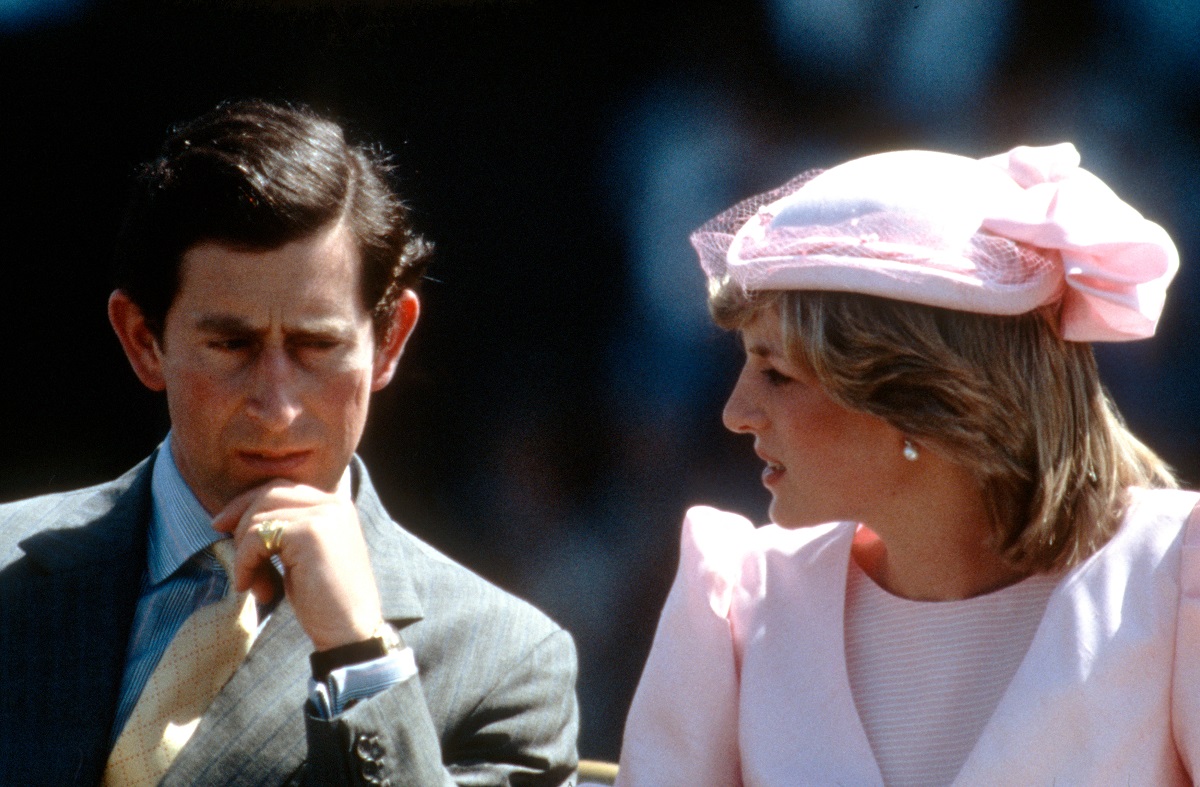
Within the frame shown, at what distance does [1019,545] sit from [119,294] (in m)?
1.52

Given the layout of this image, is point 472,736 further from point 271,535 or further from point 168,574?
point 168,574

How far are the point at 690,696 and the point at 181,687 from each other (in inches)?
30.7

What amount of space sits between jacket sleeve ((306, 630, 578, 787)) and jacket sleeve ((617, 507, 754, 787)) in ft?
0.42

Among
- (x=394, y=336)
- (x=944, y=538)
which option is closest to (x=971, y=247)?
(x=944, y=538)

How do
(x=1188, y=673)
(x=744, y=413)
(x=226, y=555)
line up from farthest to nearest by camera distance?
(x=226, y=555) → (x=744, y=413) → (x=1188, y=673)

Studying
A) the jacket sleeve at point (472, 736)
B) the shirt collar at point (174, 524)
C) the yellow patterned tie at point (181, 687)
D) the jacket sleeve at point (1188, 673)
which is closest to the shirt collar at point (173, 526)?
the shirt collar at point (174, 524)

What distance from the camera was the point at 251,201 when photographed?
216 centimetres

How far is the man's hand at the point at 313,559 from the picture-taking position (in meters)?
1.98

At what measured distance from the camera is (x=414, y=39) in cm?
336

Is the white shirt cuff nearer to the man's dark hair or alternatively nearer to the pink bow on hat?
the man's dark hair

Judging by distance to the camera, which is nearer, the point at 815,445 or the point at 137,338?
the point at 815,445

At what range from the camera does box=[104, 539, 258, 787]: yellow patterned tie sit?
2035 millimetres

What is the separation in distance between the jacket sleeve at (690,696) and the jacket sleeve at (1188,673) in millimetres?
646

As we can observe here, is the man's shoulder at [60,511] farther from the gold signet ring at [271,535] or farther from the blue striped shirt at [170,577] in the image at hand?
the gold signet ring at [271,535]
